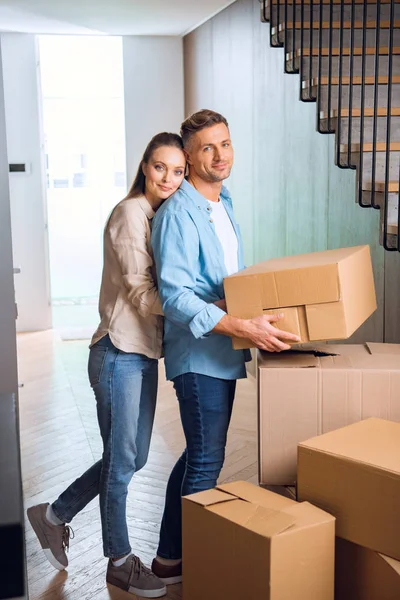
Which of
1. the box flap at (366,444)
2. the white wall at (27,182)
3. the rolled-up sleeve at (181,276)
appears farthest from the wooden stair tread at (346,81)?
the white wall at (27,182)

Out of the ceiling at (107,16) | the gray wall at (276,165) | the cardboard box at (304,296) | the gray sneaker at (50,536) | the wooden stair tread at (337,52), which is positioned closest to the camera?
the cardboard box at (304,296)

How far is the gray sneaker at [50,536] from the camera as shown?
268 centimetres

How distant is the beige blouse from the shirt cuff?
186mm

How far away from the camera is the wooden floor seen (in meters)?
2.70

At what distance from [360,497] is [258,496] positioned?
255mm

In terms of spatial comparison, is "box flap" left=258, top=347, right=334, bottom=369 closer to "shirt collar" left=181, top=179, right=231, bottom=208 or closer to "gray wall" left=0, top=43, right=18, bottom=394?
"shirt collar" left=181, top=179, right=231, bottom=208

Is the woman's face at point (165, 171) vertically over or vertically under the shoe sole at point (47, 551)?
over

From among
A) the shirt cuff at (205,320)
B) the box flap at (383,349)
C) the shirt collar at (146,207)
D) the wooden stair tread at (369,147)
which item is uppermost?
the wooden stair tread at (369,147)

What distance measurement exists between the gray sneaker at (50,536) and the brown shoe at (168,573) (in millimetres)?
345

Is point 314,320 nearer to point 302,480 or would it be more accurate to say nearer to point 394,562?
point 302,480

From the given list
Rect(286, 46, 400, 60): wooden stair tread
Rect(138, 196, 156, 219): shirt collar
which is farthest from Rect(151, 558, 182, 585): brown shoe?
Rect(286, 46, 400, 60): wooden stair tread

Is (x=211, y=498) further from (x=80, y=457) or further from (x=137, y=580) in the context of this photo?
(x=80, y=457)

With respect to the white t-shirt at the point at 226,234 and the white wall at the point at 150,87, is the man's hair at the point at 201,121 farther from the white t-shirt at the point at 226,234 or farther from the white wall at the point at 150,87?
the white wall at the point at 150,87

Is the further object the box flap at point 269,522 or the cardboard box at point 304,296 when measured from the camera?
the cardboard box at point 304,296
